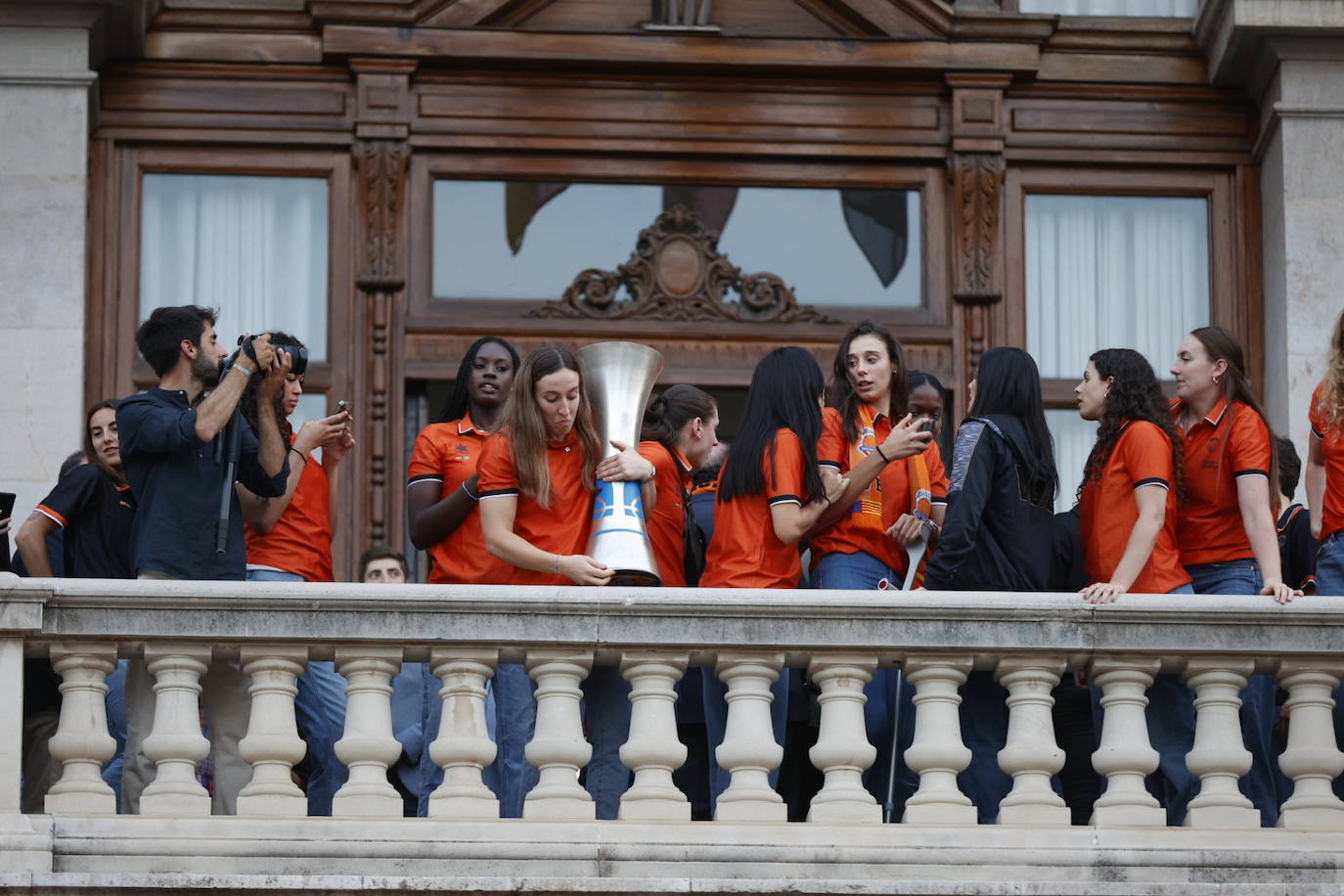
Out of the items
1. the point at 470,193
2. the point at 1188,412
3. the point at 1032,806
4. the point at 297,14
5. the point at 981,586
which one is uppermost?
the point at 297,14

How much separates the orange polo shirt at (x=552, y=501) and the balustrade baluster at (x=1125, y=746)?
1954 mm

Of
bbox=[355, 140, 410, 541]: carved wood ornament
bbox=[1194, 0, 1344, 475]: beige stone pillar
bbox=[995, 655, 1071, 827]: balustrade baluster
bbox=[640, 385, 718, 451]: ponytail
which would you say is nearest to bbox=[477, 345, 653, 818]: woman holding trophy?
bbox=[640, 385, 718, 451]: ponytail

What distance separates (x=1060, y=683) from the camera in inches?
395

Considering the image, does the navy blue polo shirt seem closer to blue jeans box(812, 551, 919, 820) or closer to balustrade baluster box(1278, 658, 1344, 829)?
blue jeans box(812, 551, 919, 820)

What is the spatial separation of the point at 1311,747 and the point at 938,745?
1.30m

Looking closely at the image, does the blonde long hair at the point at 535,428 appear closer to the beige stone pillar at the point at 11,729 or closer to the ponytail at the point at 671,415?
the ponytail at the point at 671,415

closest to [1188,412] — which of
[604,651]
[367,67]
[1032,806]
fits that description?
[1032,806]

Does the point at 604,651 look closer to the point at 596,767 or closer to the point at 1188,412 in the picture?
the point at 596,767

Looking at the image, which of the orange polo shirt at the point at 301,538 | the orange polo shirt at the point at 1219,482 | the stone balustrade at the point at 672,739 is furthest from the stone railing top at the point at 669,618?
the orange polo shirt at the point at 301,538

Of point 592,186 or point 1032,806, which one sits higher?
point 592,186

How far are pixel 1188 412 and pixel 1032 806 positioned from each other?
1999 millimetres

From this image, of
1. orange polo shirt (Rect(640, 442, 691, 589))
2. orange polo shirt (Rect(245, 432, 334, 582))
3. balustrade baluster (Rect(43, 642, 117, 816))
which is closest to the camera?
balustrade baluster (Rect(43, 642, 117, 816))

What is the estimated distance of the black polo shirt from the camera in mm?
10438

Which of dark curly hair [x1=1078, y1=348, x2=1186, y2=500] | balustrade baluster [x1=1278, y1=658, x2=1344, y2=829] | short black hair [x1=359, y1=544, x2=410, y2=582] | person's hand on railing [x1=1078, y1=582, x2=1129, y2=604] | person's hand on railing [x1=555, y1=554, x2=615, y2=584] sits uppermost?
dark curly hair [x1=1078, y1=348, x2=1186, y2=500]
